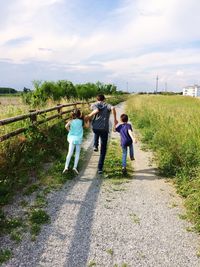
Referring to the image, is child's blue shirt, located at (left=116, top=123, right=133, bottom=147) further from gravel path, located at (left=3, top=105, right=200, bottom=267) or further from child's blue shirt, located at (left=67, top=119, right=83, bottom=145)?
gravel path, located at (left=3, top=105, right=200, bottom=267)

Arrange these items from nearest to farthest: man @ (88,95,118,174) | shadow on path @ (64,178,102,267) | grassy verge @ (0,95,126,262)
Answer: shadow on path @ (64,178,102,267)
grassy verge @ (0,95,126,262)
man @ (88,95,118,174)

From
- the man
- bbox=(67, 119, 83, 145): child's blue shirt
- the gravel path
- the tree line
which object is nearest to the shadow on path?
the gravel path

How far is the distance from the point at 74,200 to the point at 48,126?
4.98 metres

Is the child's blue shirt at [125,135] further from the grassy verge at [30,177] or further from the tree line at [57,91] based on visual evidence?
the tree line at [57,91]

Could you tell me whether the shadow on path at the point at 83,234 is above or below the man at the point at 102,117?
below

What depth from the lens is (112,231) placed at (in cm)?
473

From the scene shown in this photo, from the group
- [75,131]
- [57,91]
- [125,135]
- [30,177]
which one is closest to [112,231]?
[30,177]

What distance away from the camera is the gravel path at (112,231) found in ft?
13.1

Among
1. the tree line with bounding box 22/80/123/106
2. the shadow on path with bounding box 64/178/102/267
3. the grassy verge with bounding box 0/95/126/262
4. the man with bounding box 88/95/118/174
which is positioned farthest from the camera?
the tree line with bounding box 22/80/123/106

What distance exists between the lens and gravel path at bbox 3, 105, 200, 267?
398 centimetres

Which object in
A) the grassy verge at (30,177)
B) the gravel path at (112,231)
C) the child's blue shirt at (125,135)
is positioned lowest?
the gravel path at (112,231)

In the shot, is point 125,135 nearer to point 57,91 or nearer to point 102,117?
point 102,117

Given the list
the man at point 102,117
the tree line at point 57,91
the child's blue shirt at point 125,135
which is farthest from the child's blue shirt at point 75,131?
the tree line at point 57,91

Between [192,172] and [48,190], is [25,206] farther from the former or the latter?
[192,172]
